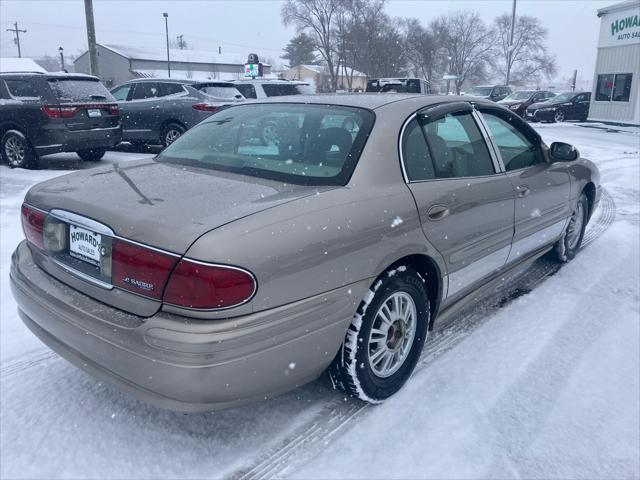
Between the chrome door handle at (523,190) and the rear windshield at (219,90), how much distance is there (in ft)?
28.0

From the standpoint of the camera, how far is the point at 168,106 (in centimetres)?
1090

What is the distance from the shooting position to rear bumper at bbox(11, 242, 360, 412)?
6.30 feet

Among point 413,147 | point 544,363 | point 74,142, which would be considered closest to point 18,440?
point 413,147

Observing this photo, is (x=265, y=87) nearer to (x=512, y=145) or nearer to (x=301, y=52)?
(x=512, y=145)

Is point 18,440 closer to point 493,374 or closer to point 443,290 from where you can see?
point 443,290

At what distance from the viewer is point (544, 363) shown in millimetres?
3051

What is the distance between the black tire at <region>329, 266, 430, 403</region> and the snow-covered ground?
115mm

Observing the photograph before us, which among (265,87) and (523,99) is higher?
(265,87)

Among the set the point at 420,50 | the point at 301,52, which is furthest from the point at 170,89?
the point at 301,52

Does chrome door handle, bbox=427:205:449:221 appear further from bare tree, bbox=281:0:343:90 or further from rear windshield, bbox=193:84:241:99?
bare tree, bbox=281:0:343:90

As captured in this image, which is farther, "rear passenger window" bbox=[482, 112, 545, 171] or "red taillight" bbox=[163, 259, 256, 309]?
"rear passenger window" bbox=[482, 112, 545, 171]

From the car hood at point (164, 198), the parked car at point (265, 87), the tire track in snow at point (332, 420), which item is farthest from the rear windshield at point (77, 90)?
the tire track in snow at point (332, 420)

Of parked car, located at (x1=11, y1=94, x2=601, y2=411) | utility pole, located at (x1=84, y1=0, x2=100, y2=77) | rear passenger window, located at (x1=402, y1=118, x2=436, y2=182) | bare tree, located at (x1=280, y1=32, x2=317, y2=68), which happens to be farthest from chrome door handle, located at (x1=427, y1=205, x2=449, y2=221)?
bare tree, located at (x1=280, y1=32, x2=317, y2=68)

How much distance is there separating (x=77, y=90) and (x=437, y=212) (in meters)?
8.28
